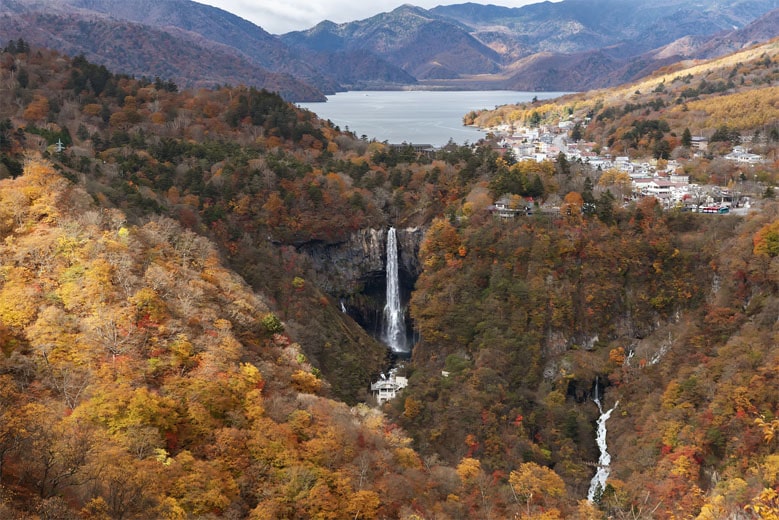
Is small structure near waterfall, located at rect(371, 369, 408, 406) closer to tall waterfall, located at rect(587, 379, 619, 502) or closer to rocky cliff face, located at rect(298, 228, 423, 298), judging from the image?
tall waterfall, located at rect(587, 379, 619, 502)

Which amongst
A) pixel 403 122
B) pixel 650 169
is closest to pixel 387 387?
pixel 650 169

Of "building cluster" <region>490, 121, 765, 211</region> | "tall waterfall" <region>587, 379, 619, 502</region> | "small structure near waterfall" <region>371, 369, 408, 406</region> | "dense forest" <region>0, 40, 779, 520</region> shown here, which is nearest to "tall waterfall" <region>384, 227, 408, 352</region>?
"dense forest" <region>0, 40, 779, 520</region>

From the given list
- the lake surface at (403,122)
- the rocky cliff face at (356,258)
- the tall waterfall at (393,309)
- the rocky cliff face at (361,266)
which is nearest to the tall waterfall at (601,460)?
the tall waterfall at (393,309)

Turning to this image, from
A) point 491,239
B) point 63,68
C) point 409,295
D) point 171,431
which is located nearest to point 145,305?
point 171,431

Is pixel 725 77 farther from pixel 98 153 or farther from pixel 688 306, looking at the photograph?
pixel 98 153

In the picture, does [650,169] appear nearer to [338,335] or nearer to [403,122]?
[338,335]

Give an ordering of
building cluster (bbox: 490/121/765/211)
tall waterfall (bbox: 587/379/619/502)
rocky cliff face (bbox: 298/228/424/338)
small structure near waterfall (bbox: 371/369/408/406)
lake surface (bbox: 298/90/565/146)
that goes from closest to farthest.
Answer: tall waterfall (bbox: 587/379/619/502) < small structure near waterfall (bbox: 371/369/408/406) < building cluster (bbox: 490/121/765/211) < rocky cliff face (bbox: 298/228/424/338) < lake surface (bbox: 298/90/565/146)
